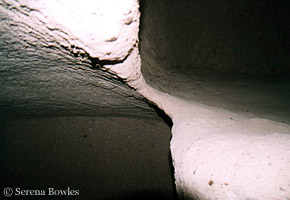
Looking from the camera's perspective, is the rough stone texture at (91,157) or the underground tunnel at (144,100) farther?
the rough stone texture at (91,157)

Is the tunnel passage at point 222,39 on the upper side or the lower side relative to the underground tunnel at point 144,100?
upper

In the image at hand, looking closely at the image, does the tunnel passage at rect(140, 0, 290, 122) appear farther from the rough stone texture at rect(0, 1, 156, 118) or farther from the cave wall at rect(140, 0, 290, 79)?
the rough stone texture at rect(0, 1, 156, 118)

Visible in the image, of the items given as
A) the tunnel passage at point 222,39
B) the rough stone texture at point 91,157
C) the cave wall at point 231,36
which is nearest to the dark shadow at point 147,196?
the rough stone texture at point 91,157

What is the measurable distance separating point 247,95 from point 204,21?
0.99 m

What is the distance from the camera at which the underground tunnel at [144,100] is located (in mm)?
518

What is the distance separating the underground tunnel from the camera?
518 mm

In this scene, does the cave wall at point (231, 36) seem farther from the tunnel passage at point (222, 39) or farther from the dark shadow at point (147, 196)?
the dark shadow at point (147, 196)

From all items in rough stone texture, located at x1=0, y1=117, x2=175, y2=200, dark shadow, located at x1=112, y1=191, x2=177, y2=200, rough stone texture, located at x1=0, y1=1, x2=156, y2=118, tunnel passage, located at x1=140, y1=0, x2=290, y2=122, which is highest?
tunnel passage, located at x1=140, y1=0, x2=290, y2=122

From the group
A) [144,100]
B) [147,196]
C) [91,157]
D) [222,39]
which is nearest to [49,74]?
[144,100]

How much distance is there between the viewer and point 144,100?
0.97 metres

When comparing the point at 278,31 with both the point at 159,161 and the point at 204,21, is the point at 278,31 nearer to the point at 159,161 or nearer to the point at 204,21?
the point at 204,21

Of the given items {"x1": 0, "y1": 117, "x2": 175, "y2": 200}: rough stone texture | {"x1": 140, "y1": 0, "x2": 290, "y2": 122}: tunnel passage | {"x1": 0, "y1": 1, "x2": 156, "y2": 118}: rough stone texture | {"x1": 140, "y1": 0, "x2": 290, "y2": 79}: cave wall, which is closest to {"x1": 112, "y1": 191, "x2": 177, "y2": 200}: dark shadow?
{"x1": 0, "y1": 117, "x2": 175, "y2": 200}: rough stone texture

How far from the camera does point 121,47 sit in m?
0.61

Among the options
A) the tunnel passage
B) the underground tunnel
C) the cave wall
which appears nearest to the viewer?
the underground tunnel
